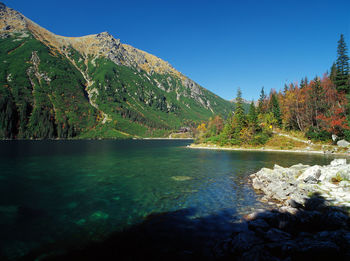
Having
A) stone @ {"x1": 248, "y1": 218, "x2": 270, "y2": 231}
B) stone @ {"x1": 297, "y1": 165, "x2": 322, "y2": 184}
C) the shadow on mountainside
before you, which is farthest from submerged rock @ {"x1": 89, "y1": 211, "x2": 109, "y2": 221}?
stone @ {"x1": 297, "y1": 165, "x2": 322, "y2": 184}

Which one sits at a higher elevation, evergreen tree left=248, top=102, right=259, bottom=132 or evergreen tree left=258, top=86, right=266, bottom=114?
evergreen tree left=258, top=86, right=266, bottom=114

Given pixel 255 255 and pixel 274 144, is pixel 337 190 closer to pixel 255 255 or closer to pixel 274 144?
pixel 255 255

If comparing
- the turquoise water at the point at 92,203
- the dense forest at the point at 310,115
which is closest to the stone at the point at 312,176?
the turquoise water at the point at 92,203

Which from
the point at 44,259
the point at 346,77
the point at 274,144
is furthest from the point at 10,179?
the point at 346,77

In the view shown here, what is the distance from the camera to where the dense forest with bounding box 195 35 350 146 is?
65.6m

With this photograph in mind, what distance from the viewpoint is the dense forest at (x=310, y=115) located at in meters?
65.6

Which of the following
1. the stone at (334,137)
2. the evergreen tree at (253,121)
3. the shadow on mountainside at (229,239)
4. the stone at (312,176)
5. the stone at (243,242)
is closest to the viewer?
the shadow on mountainside at (229,239)

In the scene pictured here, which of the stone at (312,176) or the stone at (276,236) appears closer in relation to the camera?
the stone at (276,236)

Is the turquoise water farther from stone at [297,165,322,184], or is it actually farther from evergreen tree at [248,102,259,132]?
evergreen tree at [248,102,259,132]

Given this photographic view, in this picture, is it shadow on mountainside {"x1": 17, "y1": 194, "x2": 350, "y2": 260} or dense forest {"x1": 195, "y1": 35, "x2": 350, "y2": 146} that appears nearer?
shadow on mountainside {"x1": 17, "y1": 194, "x2": 350, "y2": 260}

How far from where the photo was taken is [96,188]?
82.3ft

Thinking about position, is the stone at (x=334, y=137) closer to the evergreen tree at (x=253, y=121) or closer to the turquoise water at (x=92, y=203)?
the evergreen tree at (x=253, y=121)

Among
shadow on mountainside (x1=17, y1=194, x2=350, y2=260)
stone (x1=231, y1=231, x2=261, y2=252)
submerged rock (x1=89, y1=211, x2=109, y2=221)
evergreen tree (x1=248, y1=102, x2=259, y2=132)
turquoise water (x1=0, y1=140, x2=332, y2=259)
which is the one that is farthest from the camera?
evergreen tree (x1=248, y1=102, x2=259, y2=132)

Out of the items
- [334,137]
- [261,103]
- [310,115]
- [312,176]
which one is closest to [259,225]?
[312,176]
